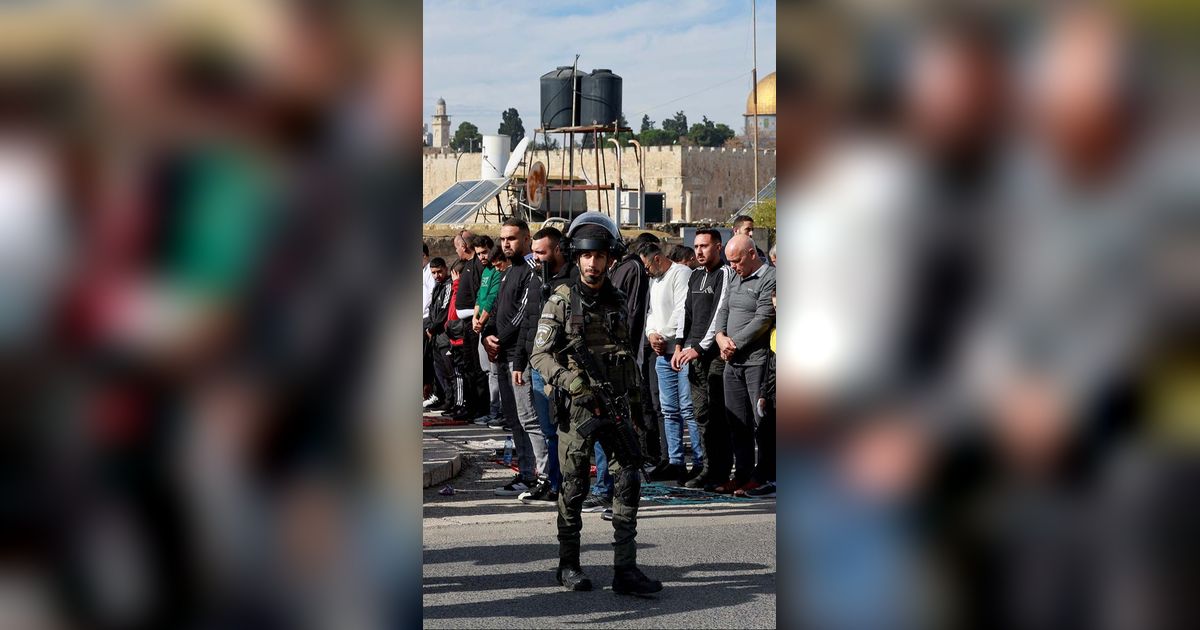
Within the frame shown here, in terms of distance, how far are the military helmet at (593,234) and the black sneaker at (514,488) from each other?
293 centimetres

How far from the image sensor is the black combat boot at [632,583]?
611cm

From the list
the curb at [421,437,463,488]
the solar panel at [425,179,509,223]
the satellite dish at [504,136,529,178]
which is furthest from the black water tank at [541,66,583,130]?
the curb at [421,437,463,488]

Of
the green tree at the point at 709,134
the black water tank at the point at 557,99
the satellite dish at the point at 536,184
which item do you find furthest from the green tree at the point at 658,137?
the black water tank at the point at 557,99

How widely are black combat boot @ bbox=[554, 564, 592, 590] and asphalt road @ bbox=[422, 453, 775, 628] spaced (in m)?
0.05

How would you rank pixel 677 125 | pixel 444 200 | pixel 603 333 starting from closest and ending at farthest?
pixel 603 333, pixel 444 200, pixel 677 125

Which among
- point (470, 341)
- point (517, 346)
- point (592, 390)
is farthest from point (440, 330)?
point (592, 390)

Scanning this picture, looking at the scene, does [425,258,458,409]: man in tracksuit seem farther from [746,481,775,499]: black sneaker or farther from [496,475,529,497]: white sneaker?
[746,481,775,499]: black sneaker

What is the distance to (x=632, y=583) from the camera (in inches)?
241

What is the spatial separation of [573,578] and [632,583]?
0.29 m
